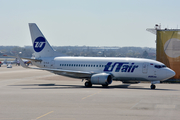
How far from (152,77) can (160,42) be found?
47.5ft

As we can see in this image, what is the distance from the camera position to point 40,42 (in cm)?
4912

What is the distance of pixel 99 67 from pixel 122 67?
3.60 metres

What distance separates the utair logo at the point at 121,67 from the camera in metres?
41.0

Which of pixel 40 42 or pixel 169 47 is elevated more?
pixel 40 42

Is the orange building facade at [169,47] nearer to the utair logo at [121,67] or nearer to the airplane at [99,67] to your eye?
the airplane at [99,67]

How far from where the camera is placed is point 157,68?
3994 centimetres

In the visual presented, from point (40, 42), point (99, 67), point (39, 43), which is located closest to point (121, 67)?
point (99, 67)

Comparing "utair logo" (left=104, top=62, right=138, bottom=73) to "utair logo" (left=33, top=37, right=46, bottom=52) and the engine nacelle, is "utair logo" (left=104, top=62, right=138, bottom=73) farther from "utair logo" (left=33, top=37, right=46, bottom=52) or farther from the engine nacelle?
"utair logo" (left=33, top=37, right=46, bottom=52)

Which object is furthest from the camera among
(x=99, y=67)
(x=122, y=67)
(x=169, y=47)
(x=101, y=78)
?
(x=169, y=47)

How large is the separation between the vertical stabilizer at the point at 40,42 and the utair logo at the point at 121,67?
10793 mm

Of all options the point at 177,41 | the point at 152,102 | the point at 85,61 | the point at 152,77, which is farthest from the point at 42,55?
the point at 152,102

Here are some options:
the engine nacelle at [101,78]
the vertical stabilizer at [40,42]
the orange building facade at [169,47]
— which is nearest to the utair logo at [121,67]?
the engine nacelle at [101,78]

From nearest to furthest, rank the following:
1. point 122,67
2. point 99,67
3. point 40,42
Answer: point 122,67
point 99,67
point 40,42

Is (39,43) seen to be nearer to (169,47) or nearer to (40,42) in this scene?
(40,42)
